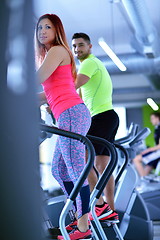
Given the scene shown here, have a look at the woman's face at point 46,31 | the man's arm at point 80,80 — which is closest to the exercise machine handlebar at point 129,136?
the man's arm at point 80,80

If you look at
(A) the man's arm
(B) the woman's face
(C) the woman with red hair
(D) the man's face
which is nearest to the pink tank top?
(C) the woman with red hair

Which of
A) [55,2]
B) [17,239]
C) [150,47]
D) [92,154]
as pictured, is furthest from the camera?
[150,47]

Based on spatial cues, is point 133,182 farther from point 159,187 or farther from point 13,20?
point 13,20

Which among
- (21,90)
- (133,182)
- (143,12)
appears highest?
(143,12)

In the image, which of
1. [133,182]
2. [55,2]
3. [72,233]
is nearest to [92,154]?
[72,233]

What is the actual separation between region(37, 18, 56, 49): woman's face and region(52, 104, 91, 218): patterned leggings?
364 mm

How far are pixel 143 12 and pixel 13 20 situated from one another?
17.0 ft

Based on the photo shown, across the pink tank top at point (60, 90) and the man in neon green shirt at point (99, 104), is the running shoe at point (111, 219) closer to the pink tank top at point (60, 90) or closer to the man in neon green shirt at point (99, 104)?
the man in neon green shirt at point (99, 104)

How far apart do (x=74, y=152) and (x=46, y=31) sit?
61 centimetres

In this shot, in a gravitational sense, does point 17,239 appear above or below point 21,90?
below

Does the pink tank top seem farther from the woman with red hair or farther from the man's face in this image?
the man's face

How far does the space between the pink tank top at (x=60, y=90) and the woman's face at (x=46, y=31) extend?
0.17 m

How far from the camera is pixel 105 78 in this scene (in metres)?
2.64

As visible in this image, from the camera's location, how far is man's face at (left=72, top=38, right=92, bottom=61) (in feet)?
8.91
